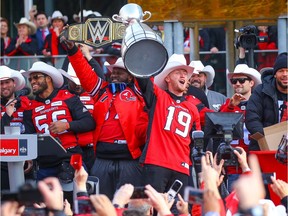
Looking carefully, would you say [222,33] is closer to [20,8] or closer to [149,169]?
[20,8]

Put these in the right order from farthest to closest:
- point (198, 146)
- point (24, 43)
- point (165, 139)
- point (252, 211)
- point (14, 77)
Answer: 1. point (24, 43)
2. point (14, 77)
3. point (165, 139)
4. point (198, 146)
5. point (252, 211)

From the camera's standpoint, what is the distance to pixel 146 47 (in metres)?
8.84

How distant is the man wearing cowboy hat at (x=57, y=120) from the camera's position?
35.2 ft

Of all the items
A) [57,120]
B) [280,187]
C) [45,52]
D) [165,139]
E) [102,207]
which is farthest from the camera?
[45,52]

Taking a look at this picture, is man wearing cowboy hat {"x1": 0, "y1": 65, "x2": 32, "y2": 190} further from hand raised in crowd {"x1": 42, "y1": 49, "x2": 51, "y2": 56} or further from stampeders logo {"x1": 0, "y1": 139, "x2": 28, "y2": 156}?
hand raised in crowd {"x1": 42, "y1": 49, "x2": 51, "y2": 56}

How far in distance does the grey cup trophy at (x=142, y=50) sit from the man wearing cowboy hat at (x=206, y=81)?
3.43 meters

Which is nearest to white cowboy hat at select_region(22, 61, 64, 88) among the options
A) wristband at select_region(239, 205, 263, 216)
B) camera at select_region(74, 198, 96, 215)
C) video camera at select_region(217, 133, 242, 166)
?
video camera at select_region(217, 133, 242, 166)

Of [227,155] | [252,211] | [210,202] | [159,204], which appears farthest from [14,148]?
[252,211]

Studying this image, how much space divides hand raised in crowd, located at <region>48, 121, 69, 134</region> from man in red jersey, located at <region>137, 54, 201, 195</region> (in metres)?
1.14

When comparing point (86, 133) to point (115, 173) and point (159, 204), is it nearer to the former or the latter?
point (115, 173)

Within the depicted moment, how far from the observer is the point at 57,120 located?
35.6 feet

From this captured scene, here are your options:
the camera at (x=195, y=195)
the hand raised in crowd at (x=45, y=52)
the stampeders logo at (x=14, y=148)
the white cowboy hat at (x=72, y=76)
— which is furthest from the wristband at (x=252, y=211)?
the hand raised in crowd at (x=45, y=52)

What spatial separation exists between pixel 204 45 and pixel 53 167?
547 cm

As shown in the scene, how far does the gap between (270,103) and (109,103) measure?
1470 millimetres
